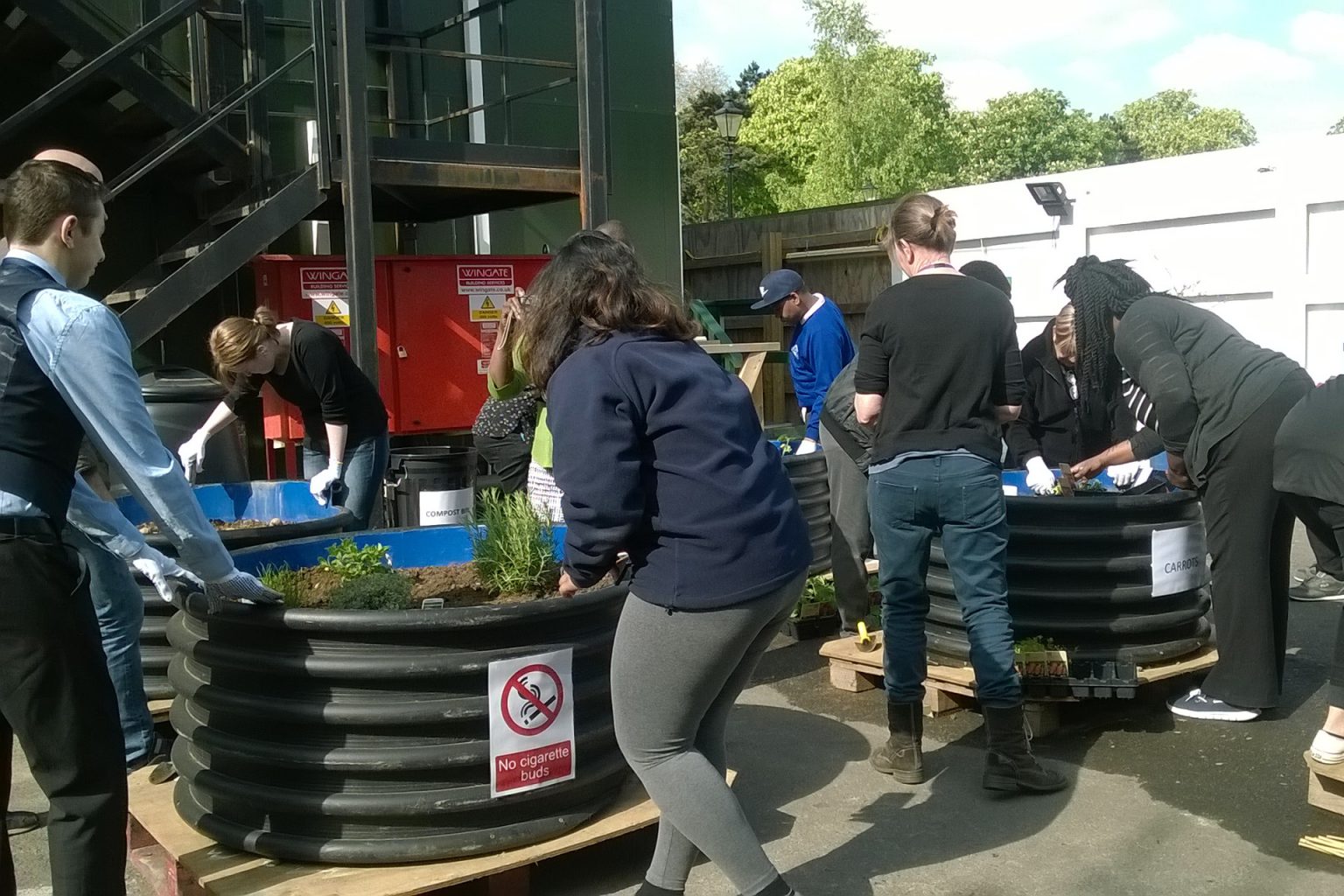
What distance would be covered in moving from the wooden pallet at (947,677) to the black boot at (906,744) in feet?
1.84

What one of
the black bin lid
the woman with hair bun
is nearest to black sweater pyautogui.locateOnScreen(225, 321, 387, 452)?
the woman with hair bun

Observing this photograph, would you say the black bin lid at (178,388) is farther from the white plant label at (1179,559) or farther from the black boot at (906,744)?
the white plant label at (1179,559)

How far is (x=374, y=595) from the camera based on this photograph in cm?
344

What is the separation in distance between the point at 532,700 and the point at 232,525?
2.70 metres

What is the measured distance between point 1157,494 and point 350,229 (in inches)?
194

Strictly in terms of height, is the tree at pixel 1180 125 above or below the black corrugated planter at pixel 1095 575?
above

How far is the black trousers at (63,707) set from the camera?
278 cm

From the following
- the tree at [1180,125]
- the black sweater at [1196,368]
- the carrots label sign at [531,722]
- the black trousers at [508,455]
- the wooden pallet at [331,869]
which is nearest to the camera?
the wooden pallet at [331,869]

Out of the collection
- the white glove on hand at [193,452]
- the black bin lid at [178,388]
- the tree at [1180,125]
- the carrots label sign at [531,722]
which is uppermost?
the tree at [1180,125]

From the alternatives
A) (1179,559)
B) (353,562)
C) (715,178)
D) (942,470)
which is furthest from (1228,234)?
(715,178)

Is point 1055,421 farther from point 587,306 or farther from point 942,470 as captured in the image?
point 587,306

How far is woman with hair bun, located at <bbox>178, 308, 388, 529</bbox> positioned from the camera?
17.8ft

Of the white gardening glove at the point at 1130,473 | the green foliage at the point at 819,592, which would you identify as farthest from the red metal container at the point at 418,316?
the white gardening glove at the point at 1130,473

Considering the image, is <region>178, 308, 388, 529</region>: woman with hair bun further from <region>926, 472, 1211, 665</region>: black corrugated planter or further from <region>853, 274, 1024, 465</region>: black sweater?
<region>926, 472, 1211, 665</region>: black corrugated planter
